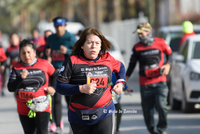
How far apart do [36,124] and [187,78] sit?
4.78 metres

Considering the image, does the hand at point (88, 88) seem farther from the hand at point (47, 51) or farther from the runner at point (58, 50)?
the hand at point (47, 51)

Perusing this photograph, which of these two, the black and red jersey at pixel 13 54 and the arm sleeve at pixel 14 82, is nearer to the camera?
the arm sleeve at pixel 14 82

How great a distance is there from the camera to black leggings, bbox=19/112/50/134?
5988 mm

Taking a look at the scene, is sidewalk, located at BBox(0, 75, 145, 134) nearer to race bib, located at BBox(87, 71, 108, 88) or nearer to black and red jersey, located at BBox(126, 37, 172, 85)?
black and red jersey, located at BBox(126, 37, 172, 85)

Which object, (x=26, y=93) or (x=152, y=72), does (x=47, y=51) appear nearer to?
(x=152, y=72)

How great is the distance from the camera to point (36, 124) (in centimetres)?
602

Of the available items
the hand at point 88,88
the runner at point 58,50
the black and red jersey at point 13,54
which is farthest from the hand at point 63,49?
the black and red jersey at point 13,54

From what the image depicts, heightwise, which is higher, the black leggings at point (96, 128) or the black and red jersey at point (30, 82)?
the black and red jersey at point (30, 82)

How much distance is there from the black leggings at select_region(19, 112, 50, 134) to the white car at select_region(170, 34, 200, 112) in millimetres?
4562

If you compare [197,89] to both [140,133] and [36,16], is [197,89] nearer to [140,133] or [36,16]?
[140,133]

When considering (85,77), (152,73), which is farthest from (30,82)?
(152,73)

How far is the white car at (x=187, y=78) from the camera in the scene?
32.2 ft

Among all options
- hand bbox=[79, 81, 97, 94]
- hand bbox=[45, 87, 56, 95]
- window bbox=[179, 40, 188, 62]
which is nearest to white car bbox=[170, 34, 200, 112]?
window bbox=[179, 40, 188, 62]

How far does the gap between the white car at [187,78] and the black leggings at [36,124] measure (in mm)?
4562
